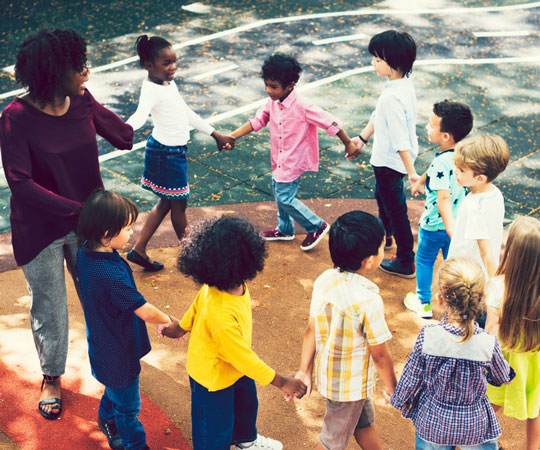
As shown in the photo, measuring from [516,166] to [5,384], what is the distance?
224 inches

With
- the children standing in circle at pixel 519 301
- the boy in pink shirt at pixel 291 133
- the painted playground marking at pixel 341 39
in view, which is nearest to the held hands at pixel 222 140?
the boy in pink shirt at pixel 291 133

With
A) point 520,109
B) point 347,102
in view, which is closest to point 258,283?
point 347,102

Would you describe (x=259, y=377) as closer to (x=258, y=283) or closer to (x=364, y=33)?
(x=258, y=283)

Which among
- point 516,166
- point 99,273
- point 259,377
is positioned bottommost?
point 516,166

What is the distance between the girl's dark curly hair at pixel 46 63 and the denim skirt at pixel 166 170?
1.79 meters

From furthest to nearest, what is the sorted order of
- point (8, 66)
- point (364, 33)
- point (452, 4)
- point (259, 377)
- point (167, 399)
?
point (452, 4) → point (364, 33) → point (8, 66) → point (167, 399) → point (259, 377)

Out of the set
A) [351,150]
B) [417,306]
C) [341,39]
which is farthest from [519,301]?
[341,39]

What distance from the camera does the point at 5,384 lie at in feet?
15.6

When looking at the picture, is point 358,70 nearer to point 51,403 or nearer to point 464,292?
point 51,403

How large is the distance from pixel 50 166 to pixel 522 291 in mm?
2592

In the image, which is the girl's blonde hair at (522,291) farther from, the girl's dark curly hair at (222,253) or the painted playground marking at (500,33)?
the painted playground marking at (500,33)

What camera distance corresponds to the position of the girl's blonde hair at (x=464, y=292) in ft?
10.9

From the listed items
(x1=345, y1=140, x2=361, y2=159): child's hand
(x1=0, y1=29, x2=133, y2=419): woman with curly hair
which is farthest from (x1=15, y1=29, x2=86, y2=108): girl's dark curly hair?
(x1=345, y1=140, x2=361, y2=159): child's hand

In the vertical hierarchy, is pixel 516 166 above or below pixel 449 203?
below
